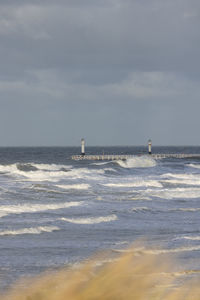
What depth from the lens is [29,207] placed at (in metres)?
23.3

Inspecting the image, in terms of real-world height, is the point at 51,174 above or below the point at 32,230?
below

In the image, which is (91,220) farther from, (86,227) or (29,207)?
(29,207)

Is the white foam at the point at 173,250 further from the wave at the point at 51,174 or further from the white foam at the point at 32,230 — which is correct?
the wave at the point at 51,174

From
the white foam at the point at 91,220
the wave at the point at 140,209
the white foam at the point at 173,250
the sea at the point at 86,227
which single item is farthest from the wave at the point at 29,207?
the white foam at the point at 173,250

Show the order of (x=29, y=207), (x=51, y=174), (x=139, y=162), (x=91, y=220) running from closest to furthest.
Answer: (x=91, y=220), (x=29, y=207), (x=51, y=174), (x=139, y=162)

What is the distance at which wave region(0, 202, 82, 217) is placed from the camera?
2164 centimetres

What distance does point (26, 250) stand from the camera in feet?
43.8

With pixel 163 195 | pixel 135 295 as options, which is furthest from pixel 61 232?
pixel 163 195

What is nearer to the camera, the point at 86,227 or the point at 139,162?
the point at 86,227

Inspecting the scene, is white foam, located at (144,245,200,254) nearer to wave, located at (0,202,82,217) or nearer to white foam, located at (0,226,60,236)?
white foam, located at (0,226,60,236)

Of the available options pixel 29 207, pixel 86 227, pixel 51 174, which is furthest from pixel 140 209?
pixel 51 174

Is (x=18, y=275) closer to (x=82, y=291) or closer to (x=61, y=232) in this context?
(x=61, y=232)

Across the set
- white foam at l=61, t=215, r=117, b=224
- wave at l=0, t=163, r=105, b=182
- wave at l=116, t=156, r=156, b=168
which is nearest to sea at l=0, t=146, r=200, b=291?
white foam at l=61, t=215, r=117, b=224

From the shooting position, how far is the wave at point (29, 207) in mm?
21641
